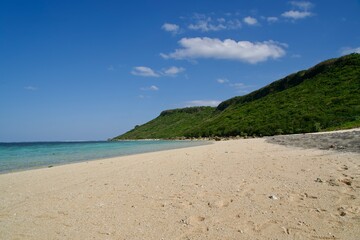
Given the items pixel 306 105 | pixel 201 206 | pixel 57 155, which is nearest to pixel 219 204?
pixel 201 206

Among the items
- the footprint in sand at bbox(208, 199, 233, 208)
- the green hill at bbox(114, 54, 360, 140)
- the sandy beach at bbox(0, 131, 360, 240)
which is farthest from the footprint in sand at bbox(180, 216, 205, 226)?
the green hill at bbox(114, 54, 360, 140)

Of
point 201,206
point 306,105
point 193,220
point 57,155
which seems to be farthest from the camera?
point 306,105

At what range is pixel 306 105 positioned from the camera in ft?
167

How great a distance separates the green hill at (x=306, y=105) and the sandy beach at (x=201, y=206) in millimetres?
28703

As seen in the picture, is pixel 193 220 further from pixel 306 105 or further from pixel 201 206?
pixel 306 105

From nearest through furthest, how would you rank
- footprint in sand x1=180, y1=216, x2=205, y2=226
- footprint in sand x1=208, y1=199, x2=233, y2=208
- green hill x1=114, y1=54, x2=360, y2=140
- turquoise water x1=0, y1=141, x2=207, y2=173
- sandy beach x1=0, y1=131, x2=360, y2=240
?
sandy beach x1=0, y1=131, x2=360, y2=240 < footprint in sand x1=180, y1=216, x2=205, y2=226 < footprint in sand x1=208, y1=199, x2=233, y2=208 < turquoise water x1=0, y1=141, x2=207, y2=173 < green hill x1=114, y1=54, x2=360, y2=140

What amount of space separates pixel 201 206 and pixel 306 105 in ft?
165

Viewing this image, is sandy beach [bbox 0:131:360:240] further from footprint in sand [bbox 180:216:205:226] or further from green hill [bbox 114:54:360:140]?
green hill [bbox 114:54:360:140]

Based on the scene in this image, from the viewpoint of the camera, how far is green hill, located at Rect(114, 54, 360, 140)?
135 feet

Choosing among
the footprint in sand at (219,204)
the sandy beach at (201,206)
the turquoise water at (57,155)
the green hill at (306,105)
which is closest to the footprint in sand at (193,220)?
the sandy beach at (201,206)

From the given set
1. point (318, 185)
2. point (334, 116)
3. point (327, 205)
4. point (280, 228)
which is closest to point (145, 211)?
point (280, 228)

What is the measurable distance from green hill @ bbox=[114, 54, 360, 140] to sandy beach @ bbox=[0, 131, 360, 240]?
28.7 metres

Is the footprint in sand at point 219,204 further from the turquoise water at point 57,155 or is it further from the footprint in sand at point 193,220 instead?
the turquoise water at point 57,155

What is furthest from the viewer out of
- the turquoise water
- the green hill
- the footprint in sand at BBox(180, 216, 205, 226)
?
the green hill
